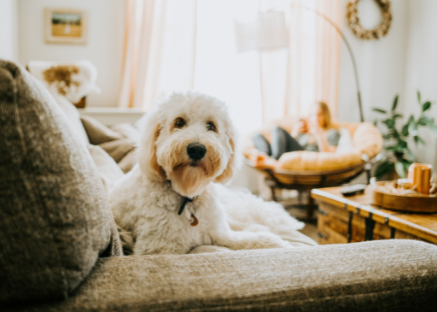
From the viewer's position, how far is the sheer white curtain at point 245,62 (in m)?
4.10

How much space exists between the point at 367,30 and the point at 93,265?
5195mm

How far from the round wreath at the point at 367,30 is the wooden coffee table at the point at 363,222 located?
3597mm

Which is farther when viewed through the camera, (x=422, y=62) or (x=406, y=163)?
(x=422, y=62)

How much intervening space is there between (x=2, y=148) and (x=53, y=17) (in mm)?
4132

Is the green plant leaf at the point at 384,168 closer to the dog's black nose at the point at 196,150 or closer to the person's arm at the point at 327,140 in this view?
the person's arm at the point at 327,140

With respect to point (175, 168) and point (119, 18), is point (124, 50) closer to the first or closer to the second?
point (119, 18)

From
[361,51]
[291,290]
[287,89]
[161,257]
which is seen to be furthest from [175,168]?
[361,51]

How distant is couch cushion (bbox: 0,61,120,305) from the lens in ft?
1.55

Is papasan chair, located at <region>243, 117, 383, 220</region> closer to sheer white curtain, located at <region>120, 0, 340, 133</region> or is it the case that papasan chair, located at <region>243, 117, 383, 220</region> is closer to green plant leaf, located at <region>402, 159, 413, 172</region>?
green plant leaf, located at <region>402, 159, 413, 172</region>

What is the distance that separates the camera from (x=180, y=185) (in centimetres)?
116

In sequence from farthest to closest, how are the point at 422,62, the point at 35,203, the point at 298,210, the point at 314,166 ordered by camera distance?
the point at 422,62 → the point at 298,210 → the point at 314,166 → the point at 35,203

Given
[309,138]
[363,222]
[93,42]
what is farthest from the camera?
[93,42]

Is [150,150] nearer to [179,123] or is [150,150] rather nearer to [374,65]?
[179,123]

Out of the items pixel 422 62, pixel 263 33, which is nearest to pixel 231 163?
pixel 263 33
